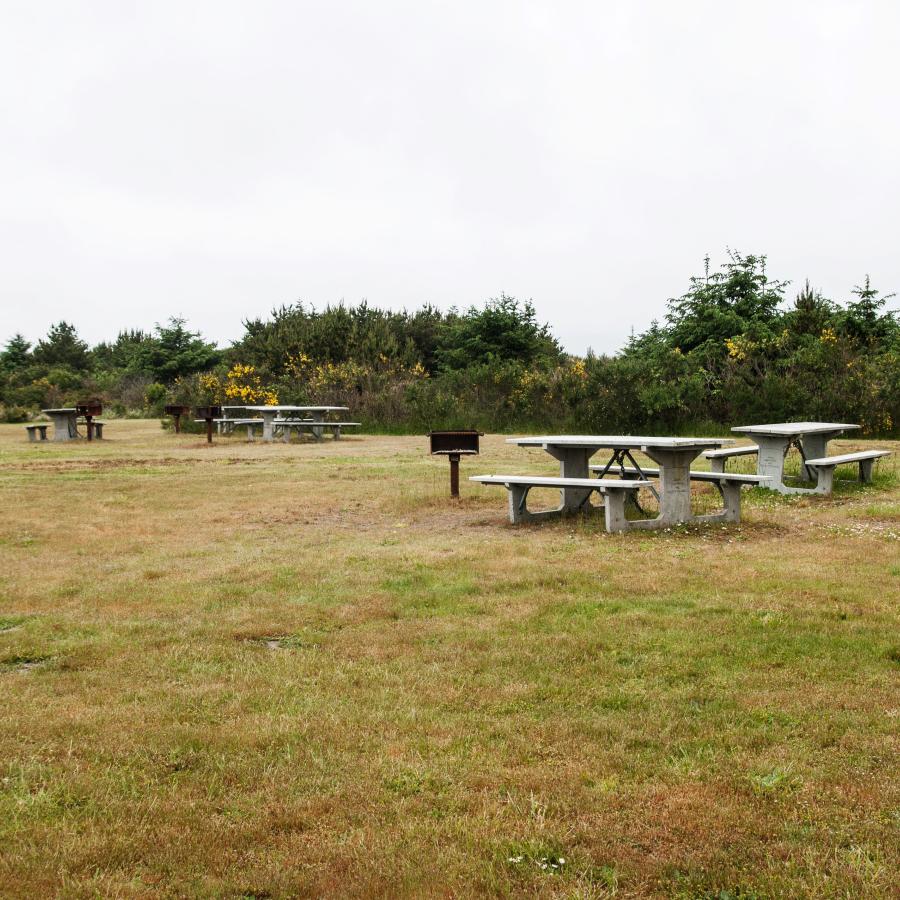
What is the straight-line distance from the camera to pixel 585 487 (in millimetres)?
8047

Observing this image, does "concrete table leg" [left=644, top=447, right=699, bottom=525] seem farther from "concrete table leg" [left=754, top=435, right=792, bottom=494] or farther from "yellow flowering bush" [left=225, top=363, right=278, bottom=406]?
"yellow flowering bush" [left=225, top=363, right=278, bottom=406]

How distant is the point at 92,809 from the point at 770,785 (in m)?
2.04

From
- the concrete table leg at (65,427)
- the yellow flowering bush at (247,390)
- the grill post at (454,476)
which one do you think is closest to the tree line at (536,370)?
the yellow flowering bush at (247,390)

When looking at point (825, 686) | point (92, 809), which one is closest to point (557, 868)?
point (92, 809)

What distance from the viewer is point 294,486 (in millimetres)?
11805

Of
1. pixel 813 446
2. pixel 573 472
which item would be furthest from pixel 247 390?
pixel 573 472

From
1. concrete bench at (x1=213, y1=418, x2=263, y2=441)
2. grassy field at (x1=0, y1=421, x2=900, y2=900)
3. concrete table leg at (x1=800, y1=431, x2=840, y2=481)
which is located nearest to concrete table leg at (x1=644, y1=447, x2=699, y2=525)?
grassy field at (x1=0, y1=421, x2=900, y2=900)

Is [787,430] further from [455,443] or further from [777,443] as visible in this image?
[455,443]

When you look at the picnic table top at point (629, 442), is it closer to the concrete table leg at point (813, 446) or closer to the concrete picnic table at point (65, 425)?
the concrete table leg at point (813, 446)

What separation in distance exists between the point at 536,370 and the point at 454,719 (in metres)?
20.4

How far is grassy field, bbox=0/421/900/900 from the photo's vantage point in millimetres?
2434

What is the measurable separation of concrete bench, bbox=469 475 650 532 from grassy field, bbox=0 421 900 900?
61 cm

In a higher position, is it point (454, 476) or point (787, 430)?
point (787, 430)

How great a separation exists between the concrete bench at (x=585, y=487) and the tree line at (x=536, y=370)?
10.6m
